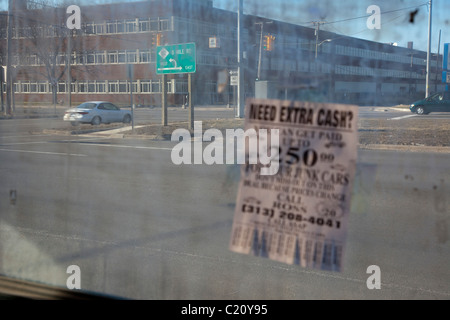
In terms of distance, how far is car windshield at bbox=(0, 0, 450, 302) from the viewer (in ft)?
3.45

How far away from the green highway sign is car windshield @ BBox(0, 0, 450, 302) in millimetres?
14

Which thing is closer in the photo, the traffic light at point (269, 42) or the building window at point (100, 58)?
the traffic light at point (269, 42)

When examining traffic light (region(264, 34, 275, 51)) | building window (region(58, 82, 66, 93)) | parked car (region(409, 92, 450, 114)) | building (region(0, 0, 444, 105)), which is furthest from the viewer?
building window (region(58, 82, 66, 93))

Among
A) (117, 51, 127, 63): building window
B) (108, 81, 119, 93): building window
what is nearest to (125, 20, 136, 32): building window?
(117, 51, 127, 63): building window

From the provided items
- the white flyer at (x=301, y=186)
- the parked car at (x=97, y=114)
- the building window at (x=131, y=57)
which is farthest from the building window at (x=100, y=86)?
the white flyer at (x=301, y=186)

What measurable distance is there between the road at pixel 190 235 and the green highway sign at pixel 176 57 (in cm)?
63

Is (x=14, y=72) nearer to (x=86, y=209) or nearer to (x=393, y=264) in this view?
(x=86, y=209)

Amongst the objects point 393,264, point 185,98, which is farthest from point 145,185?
point 393,264

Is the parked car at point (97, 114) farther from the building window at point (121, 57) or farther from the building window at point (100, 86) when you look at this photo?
the building window at point (121, 57)

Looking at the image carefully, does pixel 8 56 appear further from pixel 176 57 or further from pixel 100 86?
pixel 176 57

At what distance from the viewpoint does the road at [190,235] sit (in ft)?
9.50

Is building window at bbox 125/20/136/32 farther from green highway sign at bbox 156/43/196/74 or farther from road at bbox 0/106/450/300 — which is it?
road at bbox 0/106/450/300

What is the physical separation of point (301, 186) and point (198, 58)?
4.00 feet

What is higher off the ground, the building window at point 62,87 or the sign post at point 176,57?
the sign post at point 176,57
